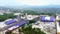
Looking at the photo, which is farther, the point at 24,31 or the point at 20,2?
the point at 20,2

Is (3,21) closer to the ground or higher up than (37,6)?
closer to the ground

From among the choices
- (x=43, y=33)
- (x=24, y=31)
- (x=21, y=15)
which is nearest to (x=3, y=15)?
(x=21, y=15)

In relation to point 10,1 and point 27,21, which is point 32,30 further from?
point 10,1

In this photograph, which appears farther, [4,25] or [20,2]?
[20,2]

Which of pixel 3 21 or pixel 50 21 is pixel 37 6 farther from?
pixel 3 21

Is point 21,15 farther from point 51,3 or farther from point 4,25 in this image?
point 51,3

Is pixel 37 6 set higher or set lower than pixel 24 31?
higher

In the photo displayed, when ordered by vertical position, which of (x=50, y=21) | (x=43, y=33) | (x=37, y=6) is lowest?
(x=43, y=33)

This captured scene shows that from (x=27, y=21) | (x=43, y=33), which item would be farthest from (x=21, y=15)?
(x=43, y=33)

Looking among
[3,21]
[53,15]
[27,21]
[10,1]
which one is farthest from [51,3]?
[3,21]
